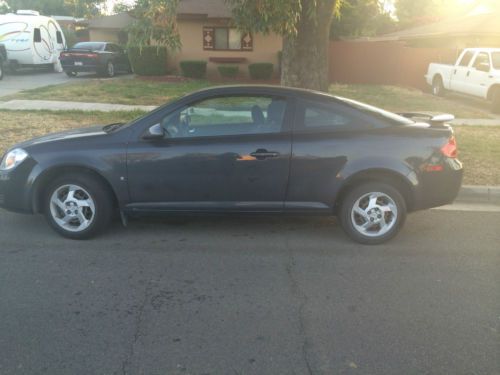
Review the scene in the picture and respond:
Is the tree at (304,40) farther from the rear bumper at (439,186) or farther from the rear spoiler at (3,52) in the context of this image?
the rear spoiler at (3,52)

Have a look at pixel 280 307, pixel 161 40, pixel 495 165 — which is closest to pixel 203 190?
pixel 280 307

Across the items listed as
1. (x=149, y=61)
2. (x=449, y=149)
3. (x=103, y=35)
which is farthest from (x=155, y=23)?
(x=103, y=35)

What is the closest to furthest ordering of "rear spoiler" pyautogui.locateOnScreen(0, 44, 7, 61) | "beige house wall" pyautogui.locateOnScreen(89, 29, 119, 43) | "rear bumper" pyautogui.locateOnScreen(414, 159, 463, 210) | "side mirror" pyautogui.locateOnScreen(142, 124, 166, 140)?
"side mirror" pyautogui.locateOnScreen(142, 124, 166, 140)
"rear bumper" pyautogui.locateOnScreen(414, 159, 463, 210)
"rear spoiler" pyautogui.locateOnScreen(0, 44, 7, 61)
"beige house wall" pyautogui.locateOnScreen(89, 29, 119, 43)

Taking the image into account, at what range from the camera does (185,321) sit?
346cm

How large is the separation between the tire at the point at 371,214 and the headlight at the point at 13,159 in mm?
3195

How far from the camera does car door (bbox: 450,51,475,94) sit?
15.6 m

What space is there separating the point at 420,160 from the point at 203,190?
2.11m

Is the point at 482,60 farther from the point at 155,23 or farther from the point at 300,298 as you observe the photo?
the point at 300,298

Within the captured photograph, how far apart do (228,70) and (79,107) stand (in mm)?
9531

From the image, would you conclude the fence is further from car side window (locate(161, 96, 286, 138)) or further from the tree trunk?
car side window (locate(161, 96, 286, 138))

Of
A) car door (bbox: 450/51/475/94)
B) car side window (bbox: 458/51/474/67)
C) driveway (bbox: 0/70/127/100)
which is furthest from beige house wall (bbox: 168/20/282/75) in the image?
car side window (bbox: 458/51/474/67)

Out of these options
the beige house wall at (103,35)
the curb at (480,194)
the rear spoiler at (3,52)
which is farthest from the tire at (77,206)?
the beige house wall at (103,35)

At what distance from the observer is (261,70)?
69.1 ft

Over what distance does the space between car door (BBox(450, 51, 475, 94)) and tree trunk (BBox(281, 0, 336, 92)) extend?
9.38 m
